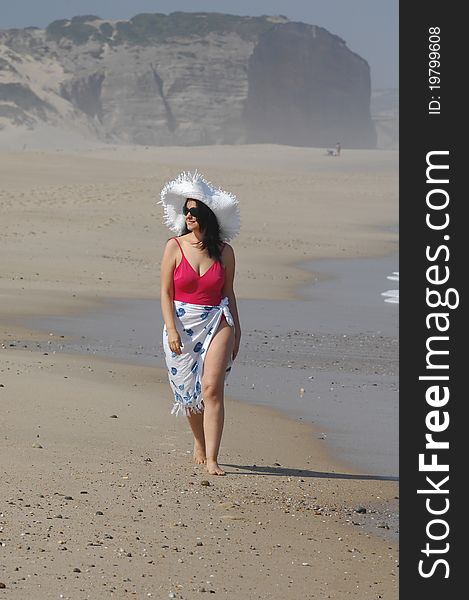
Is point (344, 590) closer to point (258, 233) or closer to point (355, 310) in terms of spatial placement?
point (355, 310)

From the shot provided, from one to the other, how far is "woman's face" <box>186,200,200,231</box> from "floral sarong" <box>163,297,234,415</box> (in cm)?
43

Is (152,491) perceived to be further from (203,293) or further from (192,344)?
(203,293)

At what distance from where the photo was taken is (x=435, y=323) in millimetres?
6836

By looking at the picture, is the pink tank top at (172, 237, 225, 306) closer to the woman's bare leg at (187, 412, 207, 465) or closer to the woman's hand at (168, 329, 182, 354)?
the woman's hand at (168, 329, 182, 354)

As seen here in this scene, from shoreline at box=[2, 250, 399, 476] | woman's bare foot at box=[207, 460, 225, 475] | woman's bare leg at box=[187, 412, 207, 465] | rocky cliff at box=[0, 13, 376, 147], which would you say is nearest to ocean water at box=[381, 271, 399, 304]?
shoreline at box=[2, 250, 399, 476]

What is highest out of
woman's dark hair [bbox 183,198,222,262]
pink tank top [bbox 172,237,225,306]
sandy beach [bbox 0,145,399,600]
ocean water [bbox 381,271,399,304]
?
ocean water [bbox 381,271,399,304]

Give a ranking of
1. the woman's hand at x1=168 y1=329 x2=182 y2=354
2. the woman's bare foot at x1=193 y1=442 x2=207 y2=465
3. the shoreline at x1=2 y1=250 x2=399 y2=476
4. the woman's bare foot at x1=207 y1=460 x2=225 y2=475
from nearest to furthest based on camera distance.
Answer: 1. the woman's bare foot at x1=207 y1=460 x2=225 y2=475
2. the woman's hand at x1=168 y1=329 x2=182 y2=354
3. the woman's bare foot at x1=193 y1=442 x2=207 y2=465
4. the shoreline at x1=2 y1=250 x2=399 y2=476

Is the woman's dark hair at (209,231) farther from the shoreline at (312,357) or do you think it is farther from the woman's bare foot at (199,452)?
the shoreline at (312,357)

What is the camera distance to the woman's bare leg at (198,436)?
7.67 m

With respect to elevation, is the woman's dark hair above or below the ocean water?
below

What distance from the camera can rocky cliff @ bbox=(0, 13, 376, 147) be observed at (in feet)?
391

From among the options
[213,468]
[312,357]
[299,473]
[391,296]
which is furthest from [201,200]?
[391,296]

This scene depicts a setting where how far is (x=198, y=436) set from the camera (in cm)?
768

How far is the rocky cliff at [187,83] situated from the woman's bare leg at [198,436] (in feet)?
334
